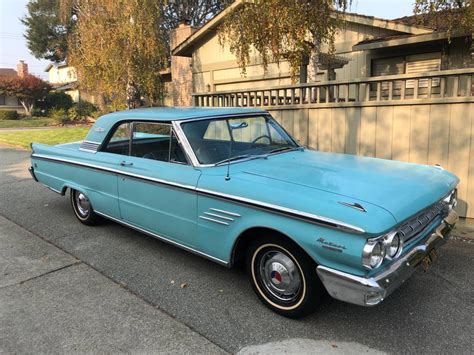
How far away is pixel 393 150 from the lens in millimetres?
5695

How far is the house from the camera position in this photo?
5.17m

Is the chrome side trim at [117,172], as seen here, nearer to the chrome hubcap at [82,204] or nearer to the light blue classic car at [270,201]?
the light blue classic car at [270,201]

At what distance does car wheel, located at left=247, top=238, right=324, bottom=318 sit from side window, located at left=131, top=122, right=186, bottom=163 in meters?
1.21

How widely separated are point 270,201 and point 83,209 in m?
3.35

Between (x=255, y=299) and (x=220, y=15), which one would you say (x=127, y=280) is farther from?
(x=220, y=15)

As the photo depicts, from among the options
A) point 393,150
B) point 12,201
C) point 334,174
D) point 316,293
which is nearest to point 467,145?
point 393,150

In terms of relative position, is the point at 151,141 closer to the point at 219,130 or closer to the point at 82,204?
the point at 219,130

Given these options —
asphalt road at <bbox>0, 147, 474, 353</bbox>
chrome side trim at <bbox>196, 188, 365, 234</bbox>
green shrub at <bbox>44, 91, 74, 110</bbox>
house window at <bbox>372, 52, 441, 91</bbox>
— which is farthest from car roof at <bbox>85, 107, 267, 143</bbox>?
green shrub at <bbox>44, 91, 74, 110</bbox>

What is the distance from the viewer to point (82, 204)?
5.34 meters

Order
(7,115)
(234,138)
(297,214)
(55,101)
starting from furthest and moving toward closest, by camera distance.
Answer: (55,101) → (7,115) → (234,138) → (297,214)

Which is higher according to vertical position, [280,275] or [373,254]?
[373,254]

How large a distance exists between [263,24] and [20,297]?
562 cm

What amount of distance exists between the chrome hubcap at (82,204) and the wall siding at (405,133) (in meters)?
3.56

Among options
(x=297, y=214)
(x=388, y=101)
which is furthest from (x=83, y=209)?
(x=388, y=101)
